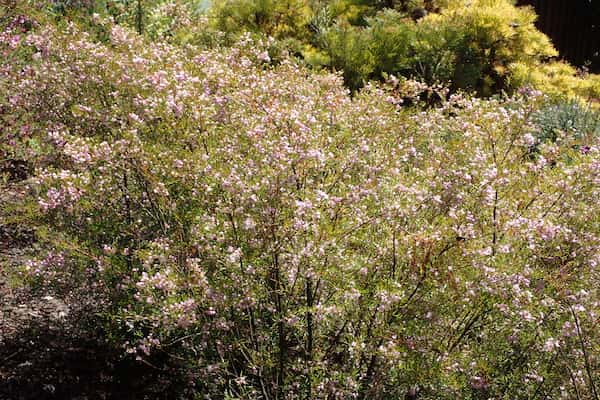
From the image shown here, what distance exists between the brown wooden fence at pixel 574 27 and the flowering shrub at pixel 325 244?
8.94 metres

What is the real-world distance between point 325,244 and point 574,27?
11095mm

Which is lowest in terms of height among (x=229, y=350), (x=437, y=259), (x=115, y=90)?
(x=229, y=350)

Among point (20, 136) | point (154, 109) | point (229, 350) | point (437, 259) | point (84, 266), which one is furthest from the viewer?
point (20, 136)

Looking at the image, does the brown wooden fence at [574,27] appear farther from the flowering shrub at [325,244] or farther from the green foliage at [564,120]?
the flowering shrub at [325,244]

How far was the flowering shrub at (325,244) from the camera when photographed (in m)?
2.85

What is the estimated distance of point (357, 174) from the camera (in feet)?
11.7

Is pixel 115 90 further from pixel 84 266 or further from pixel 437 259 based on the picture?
pixel 437 259

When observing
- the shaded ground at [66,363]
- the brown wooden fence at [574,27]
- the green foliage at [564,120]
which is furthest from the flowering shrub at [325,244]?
the brown wooden fence at [574,27]

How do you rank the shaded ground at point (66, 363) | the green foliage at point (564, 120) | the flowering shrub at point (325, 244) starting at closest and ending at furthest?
the flowering shrub at point (325, 244) → the shaded ground at point (66, 363) → the green foliage at point (564, 120)

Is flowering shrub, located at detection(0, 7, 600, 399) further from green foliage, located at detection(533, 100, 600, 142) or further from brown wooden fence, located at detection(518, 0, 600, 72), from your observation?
brown wooden fence, located at detection(518, 0, 600, 72)

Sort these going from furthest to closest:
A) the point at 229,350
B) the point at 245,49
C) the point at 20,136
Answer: the point at 20,136
the point at 245,49
the point at 229,350

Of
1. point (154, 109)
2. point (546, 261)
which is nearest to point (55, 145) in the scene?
point (154, 109)

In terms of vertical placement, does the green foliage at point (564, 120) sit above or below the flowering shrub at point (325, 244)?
below

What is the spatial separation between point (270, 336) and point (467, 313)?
928 mm
